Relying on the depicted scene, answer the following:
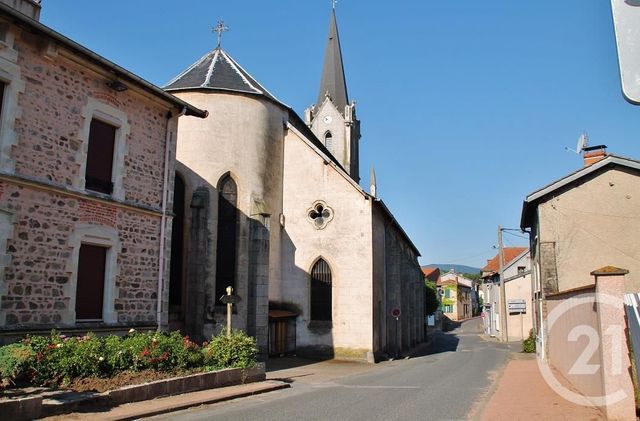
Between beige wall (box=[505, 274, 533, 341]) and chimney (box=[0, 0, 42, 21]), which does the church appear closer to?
chimney (box=[0, 0, 42, 21])

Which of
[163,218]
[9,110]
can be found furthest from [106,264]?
[9,110]

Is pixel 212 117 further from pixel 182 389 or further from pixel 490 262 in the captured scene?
pixel 490 262

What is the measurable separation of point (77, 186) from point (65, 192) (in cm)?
39

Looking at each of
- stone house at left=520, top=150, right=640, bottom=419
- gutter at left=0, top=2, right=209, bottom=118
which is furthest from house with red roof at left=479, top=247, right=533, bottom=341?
gutter at left=0, top=2, right=209, bottom=118

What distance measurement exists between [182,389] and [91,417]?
9.02 ft

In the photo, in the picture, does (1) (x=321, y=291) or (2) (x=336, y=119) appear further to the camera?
(2) (x=336, y=119)

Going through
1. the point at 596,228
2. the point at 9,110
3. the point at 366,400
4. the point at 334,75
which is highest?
the point at 334,75

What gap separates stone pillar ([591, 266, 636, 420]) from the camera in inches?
324

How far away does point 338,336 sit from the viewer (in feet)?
72.6

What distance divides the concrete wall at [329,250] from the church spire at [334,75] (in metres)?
22.5

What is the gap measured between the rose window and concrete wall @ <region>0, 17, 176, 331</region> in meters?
9.76

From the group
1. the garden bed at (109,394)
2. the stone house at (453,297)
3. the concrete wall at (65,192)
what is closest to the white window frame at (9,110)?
the concrete wall at (65,192)

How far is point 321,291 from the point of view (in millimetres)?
22641

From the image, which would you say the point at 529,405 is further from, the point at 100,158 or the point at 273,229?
the point at 273,229
